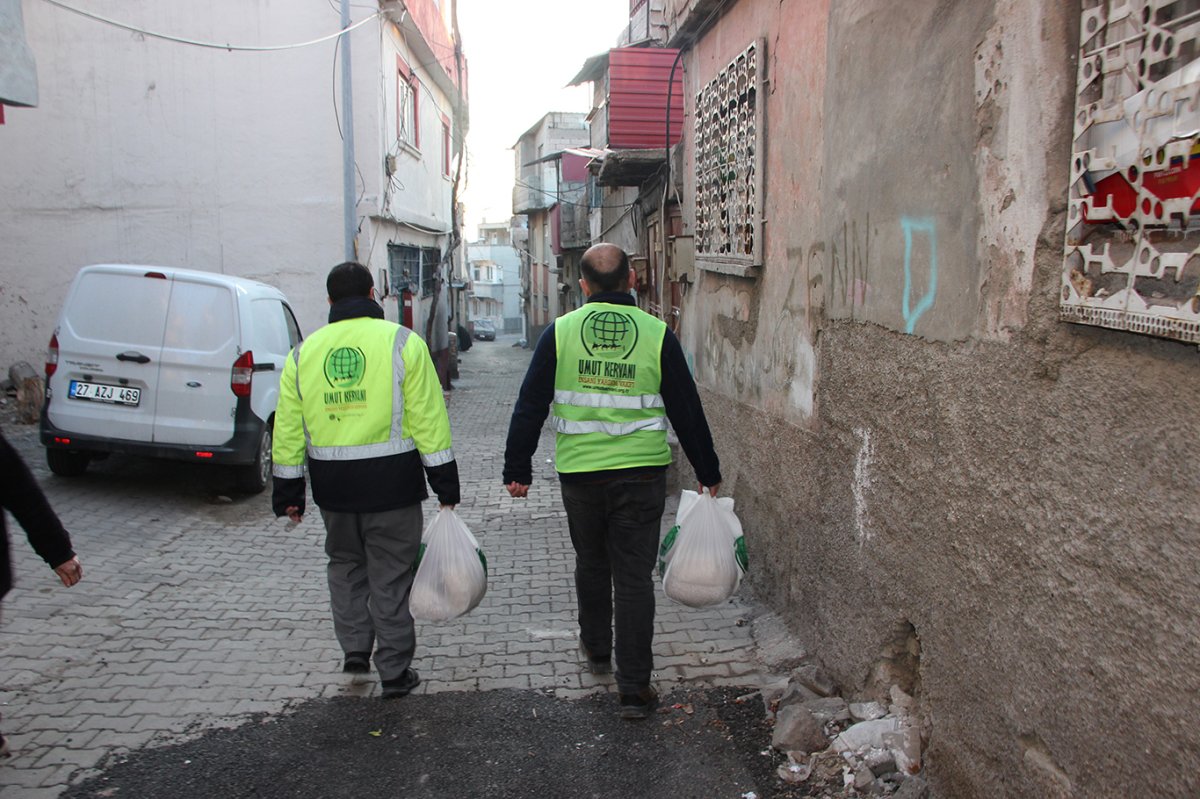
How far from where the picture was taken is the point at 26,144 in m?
12.0

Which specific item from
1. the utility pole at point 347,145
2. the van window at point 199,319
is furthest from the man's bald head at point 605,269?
the utility pole at point 347,145

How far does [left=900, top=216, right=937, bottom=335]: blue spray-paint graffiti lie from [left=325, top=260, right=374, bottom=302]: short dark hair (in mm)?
2194

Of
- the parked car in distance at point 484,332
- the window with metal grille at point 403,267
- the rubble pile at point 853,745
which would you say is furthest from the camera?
the parked car in distance at point 484,332

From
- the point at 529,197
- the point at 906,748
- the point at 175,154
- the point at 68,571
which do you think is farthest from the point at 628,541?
the point at 529,197

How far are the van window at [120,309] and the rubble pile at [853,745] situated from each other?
18.5 ft

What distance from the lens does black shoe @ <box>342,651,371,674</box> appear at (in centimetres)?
414

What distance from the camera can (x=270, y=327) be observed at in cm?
784

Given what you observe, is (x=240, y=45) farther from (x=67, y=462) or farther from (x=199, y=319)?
(x=67, y=462)

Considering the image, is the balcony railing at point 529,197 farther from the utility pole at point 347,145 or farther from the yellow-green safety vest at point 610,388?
the yellow-green safety vest at point 610,388

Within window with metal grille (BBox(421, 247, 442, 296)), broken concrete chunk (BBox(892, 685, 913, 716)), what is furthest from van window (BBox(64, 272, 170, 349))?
window with metal grille (BBox(421, 247, 442, 296))

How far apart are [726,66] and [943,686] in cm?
424

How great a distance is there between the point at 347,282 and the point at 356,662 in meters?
1.70

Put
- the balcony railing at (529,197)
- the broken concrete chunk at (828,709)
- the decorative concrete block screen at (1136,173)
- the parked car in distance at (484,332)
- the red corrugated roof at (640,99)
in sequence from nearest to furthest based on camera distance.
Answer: the decorative concrete block screen at (1136,173) → the broken concrete chunk at (828,709) → the red corrugated roof at (640,99) → the balcony railing at (529,197) → the parked car in distance at (484,332)

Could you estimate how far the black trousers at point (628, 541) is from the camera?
12.6 ft
